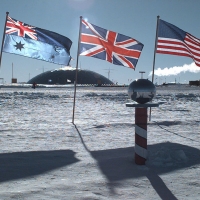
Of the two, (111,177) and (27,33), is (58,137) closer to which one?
(111,177)

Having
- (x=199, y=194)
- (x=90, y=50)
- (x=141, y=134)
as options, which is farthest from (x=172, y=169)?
(x=90, y=50)

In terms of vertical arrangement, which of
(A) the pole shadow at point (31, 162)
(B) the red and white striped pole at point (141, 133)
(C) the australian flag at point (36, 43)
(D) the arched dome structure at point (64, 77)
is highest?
(D) the arched dome structure at point (64, 77)

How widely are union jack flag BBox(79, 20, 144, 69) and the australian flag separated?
792mm

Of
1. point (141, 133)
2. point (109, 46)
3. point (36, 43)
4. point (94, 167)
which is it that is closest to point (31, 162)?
point (94, 167)

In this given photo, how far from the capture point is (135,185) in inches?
162

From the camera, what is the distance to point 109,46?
11742 millimetres

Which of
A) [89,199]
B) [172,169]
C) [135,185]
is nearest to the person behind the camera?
[89,199]

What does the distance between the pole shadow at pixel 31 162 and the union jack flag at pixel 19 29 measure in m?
5.97

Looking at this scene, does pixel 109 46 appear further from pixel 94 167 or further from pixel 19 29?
pixel 94 167

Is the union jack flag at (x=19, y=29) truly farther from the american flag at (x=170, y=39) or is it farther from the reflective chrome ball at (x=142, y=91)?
the reflective chrome ball at (x=142, y=91)

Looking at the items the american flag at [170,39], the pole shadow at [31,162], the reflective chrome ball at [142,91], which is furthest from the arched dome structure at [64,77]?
the reflective chrome ball at [142,91]

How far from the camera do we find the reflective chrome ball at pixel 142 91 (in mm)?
5039

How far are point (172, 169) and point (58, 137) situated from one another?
12.4 ft

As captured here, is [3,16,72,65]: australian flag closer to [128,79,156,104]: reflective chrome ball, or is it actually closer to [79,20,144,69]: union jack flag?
[79,20,144,69]: union jack flag
